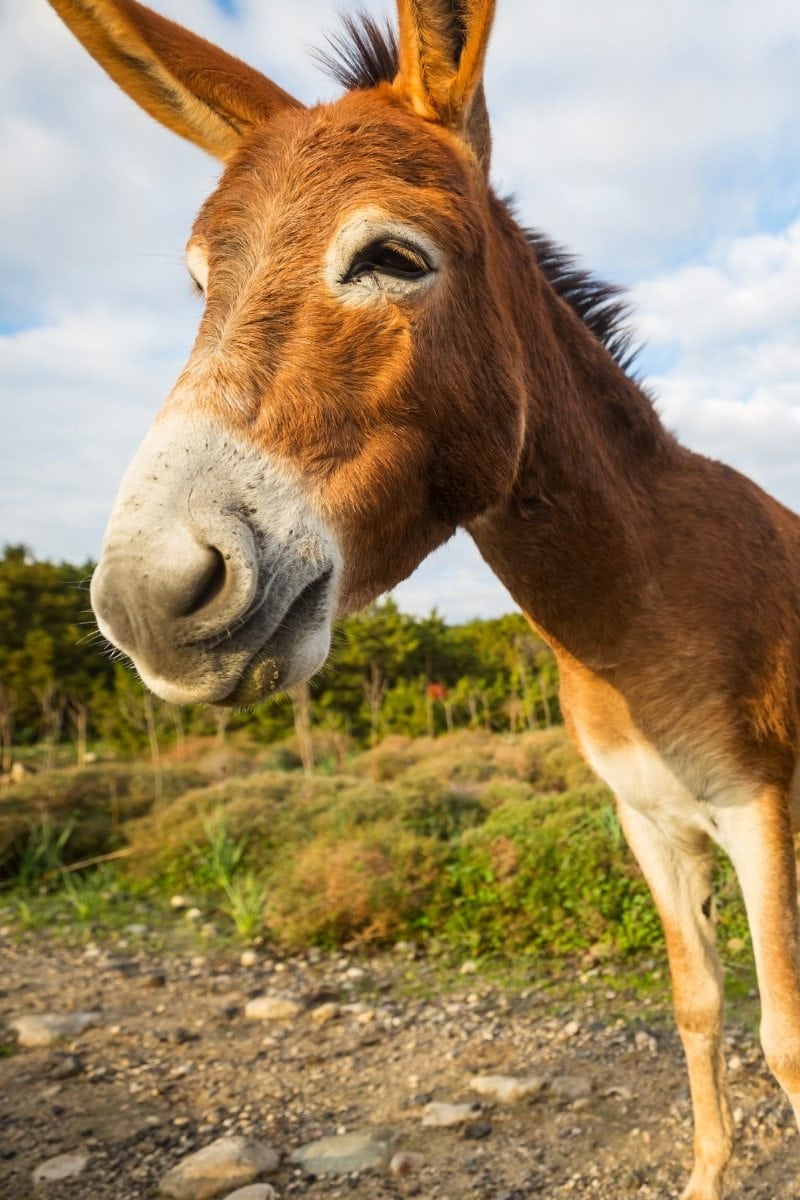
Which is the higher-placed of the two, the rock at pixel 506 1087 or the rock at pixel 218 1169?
the rock at pixel 218 1169

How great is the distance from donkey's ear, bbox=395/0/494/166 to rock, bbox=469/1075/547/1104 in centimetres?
354

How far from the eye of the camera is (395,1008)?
455 cm

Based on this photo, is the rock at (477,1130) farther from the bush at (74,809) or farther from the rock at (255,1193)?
the bush at (74,809)

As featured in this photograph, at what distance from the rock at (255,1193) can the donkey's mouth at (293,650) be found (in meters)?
2.20

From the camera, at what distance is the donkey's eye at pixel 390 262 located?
1.74 meters

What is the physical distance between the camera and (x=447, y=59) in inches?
76.9

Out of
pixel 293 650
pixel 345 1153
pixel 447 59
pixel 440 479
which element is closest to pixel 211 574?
pixel 293 650

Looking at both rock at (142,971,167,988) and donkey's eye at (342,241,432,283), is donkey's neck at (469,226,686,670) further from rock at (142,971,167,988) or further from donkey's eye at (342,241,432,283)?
rock at (142,971,167,988)

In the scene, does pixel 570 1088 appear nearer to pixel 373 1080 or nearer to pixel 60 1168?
pixel 373 1080

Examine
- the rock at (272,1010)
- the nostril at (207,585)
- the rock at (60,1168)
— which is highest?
the nostril at (207,585)

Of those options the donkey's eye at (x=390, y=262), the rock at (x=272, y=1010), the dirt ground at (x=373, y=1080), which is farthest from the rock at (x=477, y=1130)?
the donkey's eye at (x=390, y=262)

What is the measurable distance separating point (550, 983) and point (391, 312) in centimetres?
429

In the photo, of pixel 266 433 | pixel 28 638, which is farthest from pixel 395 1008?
pixel 28 638

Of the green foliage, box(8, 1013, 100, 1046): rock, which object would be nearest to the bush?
the green foliage
